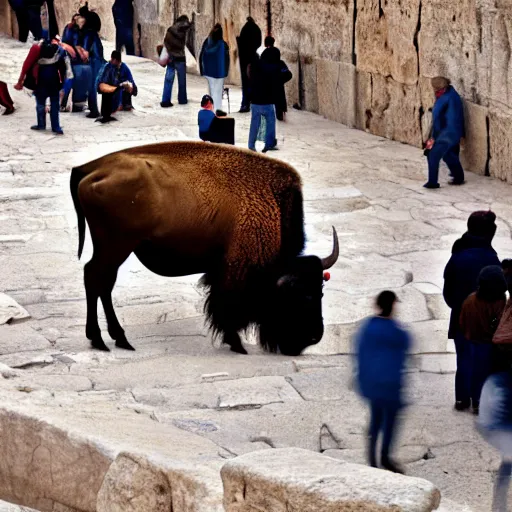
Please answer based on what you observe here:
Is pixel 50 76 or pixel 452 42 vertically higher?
pixel 452 42

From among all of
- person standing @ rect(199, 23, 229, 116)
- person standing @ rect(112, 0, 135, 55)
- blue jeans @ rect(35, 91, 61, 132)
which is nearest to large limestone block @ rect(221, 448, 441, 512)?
blue jeans @ rect(35, 91, 61, 132)

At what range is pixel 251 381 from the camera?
806 cm

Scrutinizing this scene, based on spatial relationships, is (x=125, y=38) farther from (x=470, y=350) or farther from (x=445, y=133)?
(x=470, y=350)

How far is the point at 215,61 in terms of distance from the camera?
18.0 metres

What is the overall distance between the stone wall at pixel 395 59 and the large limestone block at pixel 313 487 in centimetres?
926

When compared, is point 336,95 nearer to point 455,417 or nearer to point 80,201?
point 80,201

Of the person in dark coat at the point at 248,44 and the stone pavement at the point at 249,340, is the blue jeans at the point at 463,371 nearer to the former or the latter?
the stone pavement at the point at 249,340

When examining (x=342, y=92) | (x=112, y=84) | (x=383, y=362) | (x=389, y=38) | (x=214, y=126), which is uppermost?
(x=389, y=38)

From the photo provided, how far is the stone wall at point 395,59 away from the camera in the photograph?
13.8 m

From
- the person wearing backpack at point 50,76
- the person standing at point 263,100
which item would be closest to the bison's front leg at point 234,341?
the person standing at point 263,100

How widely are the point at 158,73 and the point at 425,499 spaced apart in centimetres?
1855

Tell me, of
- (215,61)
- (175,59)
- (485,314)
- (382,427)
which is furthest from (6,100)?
(382,427)

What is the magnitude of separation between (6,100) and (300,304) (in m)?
10.5

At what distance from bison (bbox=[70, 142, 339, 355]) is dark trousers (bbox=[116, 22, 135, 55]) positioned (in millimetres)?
15579
